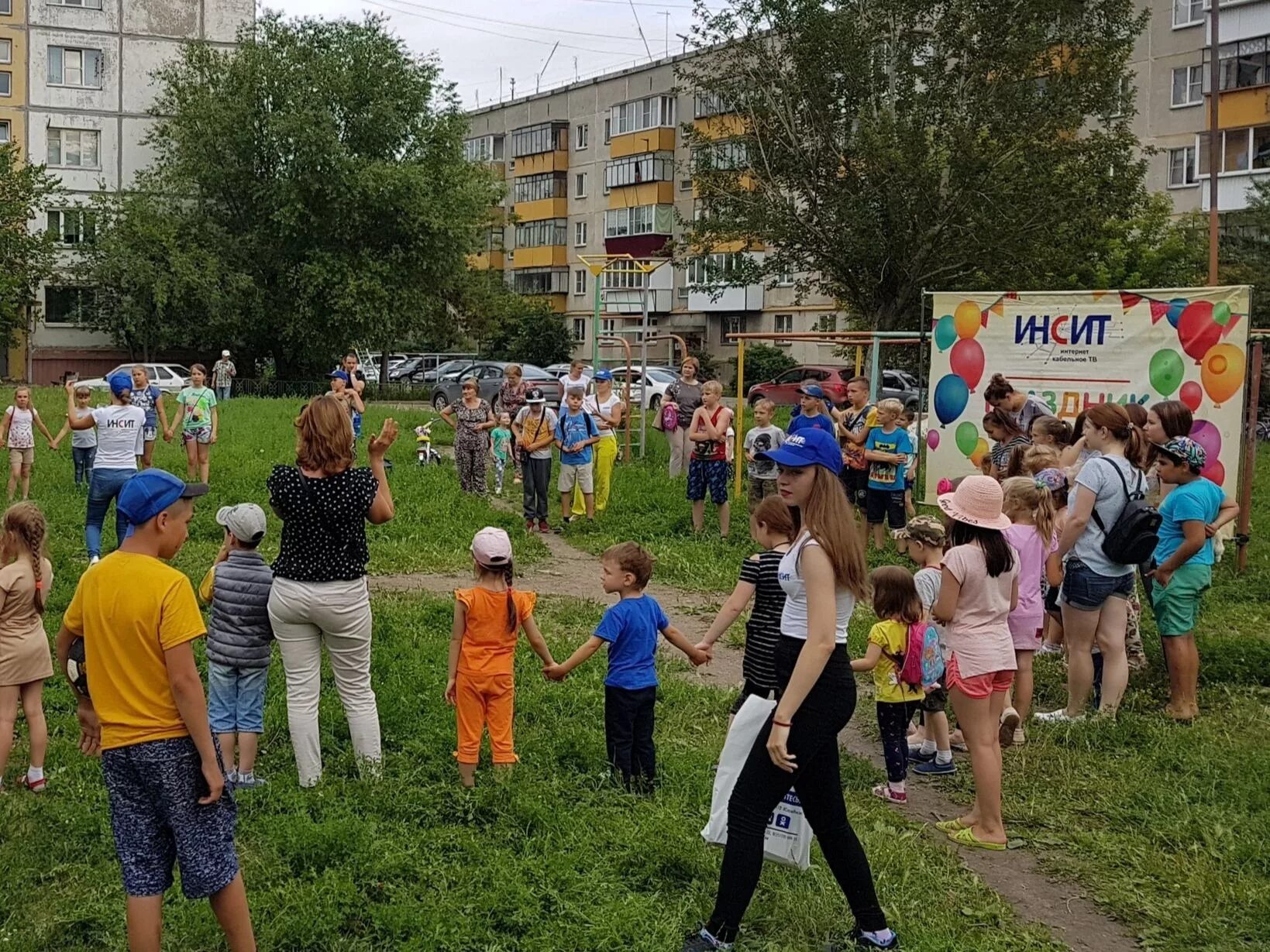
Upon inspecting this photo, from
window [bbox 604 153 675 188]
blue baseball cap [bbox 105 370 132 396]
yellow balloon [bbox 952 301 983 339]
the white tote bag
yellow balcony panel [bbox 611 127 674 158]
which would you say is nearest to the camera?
the white tote bag

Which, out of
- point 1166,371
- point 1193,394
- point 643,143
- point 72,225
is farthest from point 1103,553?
point 643,143

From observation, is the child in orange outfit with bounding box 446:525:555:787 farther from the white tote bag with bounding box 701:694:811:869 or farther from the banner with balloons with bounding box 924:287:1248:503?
the banner with balloons with bounding box 924:287:1248:503

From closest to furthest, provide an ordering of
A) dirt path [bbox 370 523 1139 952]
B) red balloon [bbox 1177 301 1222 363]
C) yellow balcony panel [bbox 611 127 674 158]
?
1. dirt path [bbox 370 523 1139 952]
2. red balloon [bbox 1177 301 1222 363]
3. yellow balcony panel [bbox 611 127 674 158]

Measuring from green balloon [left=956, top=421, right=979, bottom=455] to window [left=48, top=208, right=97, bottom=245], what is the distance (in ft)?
131

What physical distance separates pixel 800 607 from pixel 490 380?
34.0 metres

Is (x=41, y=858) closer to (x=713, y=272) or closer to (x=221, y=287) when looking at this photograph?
(x=713, y=272)

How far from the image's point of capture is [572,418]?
1471 cm

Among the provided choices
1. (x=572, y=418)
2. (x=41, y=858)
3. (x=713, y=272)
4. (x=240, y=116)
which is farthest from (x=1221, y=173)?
(x=41, y=858)

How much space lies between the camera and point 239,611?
20.1 feet

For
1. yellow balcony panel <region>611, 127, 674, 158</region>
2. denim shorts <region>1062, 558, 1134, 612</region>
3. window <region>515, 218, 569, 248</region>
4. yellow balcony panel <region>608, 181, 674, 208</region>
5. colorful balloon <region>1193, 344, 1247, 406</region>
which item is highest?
yellow balcony panel <region>611, 127, 674, 158</region>

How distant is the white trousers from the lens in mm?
5879

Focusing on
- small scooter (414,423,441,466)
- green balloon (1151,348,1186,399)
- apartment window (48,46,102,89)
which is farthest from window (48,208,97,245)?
green balloon (1151,348,1186,399)

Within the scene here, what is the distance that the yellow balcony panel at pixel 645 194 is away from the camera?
63312 mm

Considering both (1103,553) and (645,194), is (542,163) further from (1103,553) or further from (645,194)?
(1103,553)
